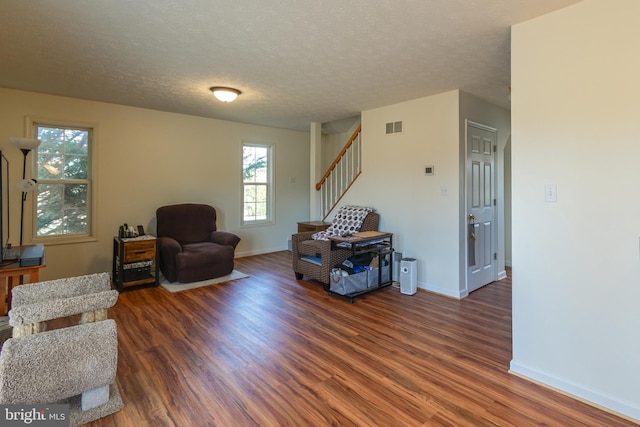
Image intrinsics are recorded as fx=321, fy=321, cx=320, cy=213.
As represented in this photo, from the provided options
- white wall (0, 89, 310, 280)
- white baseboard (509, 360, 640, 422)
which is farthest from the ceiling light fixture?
white baseboard (509, 360, 640, 422)

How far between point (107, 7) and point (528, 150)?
2869 millimetres

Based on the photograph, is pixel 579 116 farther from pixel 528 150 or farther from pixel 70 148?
pixel 70 148

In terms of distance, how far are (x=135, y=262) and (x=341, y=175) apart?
10.6 feet

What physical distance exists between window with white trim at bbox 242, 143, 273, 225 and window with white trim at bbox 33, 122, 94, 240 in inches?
91.2

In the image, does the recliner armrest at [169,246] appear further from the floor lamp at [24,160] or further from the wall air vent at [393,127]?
the wall air vent at [393,127]

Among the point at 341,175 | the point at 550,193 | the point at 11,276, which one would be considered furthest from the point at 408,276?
the point at 11,276

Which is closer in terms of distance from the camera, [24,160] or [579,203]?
[579,203]

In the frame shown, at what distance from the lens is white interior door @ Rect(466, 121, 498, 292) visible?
3824mm

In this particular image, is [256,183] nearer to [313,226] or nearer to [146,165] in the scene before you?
[313,226]

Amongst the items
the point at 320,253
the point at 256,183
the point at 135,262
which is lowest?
the point at 135,262

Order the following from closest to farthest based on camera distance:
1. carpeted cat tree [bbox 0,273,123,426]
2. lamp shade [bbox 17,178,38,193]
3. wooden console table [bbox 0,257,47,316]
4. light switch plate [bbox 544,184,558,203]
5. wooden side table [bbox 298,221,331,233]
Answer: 1. carpeted cat tree [bbox 0,273,123,426]
2. light switch plate [bbox 544,184,558,203]
3. wooden console table [bbox 0,257,47,316]
4. lamp shade [bbox 17,178,38,193]
5. wooden side table [bbox 298,221,331,233]

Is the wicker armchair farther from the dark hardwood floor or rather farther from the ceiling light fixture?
the ceiling light fixture

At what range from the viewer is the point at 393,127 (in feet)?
14.0

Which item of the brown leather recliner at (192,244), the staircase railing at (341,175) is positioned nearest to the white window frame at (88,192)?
the brown leather recliner at (192,244)
